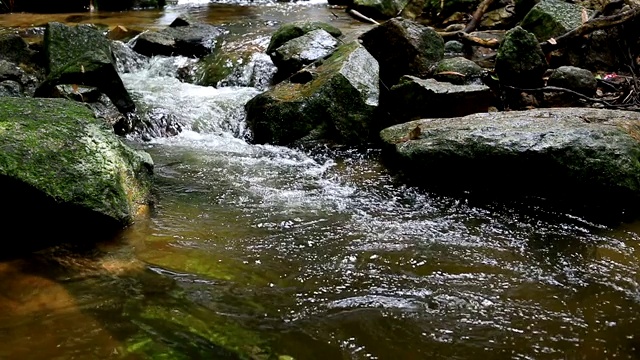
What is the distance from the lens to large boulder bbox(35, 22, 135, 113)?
20.6ft

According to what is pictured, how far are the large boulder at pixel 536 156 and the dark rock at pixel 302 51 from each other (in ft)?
10.0

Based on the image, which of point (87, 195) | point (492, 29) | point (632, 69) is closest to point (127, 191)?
point (87, 195)

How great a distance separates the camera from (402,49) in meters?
7.07

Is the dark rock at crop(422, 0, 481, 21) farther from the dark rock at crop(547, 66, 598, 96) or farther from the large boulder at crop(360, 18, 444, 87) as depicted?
the dark rock at crop(547, 66, 598, 96)

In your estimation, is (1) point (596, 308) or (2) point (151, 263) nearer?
(1) point (596, 308)

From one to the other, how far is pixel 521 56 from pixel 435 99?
146cm

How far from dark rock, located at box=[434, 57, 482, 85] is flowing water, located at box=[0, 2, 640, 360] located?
2.33 meters

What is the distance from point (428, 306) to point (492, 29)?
29.3 ft

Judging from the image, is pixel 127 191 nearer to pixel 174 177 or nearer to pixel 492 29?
pixel 174 177

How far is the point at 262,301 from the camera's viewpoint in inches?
114

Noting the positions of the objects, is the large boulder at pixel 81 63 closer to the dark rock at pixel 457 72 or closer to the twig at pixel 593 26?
the dark rock at pixel 457 72

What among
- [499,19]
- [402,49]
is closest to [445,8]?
[499,19]

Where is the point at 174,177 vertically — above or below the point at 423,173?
below

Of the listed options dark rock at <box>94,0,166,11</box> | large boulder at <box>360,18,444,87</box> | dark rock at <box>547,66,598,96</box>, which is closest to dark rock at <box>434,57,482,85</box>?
large boulder at <box>360,18,444,87</box>
